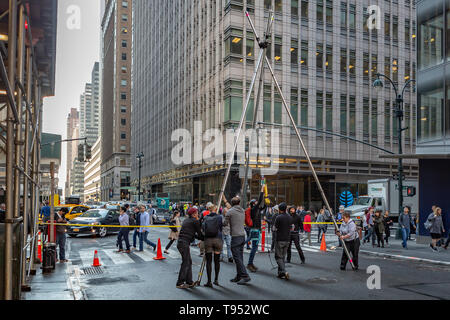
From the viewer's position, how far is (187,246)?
392 inches

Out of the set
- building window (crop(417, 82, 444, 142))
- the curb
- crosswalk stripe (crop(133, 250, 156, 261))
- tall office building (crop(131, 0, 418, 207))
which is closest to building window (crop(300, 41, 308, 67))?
tall office building (crop(131, 0, 418, 207))

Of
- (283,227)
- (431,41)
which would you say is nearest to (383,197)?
(431,41)

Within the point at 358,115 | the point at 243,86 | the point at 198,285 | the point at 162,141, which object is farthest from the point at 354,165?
the point at 198,285

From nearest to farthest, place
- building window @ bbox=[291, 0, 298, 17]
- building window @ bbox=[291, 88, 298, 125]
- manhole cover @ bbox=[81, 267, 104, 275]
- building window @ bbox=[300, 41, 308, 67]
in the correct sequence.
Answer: manhole cover @ bbox=[81, 267, 104, 275], building window @ bbox=[291, 88, 298, 125], building window @ bbox=[291, 0, 298, 17], building window @ bbox=[300, 41, 308, 67]

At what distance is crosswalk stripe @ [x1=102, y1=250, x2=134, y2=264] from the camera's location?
14.2 m

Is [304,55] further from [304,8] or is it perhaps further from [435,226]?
[435,226]

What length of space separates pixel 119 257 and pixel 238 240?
6.55 m

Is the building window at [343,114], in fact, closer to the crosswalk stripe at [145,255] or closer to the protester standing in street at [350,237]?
the crosswalk stripe at [145,255]

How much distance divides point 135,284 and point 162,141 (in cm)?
5586

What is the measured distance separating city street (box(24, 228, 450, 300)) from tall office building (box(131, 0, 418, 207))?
80.5 ft

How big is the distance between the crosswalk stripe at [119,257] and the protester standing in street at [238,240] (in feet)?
16.7

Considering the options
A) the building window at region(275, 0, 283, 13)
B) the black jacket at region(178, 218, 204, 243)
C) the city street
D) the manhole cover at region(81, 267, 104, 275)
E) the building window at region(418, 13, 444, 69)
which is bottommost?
the manhole cover at region(81, 267, 104, 275)

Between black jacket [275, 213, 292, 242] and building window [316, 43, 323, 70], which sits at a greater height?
building window [316, 43, 323, 70]

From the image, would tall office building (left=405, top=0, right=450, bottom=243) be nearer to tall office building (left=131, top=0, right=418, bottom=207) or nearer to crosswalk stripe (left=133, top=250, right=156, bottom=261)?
crosswalk stripe (left=133, top=250, right=156, bottom=261)
